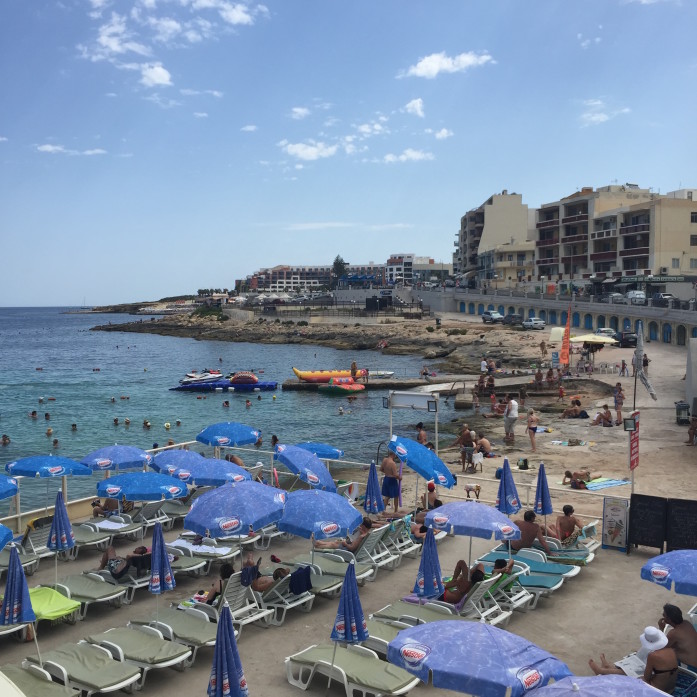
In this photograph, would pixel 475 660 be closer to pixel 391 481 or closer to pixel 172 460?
pixel 391 481

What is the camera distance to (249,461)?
3119cm

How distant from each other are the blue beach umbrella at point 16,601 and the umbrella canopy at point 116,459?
7281mm

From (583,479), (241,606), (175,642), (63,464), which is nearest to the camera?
(175,642)

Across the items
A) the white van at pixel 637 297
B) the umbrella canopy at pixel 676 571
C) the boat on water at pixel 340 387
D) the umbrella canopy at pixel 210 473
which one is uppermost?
the white van at pixel 637 297

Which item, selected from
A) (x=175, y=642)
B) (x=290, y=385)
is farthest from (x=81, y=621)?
(x=290, y=385)

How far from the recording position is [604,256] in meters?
86.8

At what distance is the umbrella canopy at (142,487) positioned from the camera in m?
Result: 14.1

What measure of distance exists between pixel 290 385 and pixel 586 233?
50.1 metres

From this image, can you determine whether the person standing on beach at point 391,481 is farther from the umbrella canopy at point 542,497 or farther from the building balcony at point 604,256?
the building balcony at point 604,256

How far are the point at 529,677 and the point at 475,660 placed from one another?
0.51 meters

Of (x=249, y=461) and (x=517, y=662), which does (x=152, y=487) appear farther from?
(x=249, y=461)

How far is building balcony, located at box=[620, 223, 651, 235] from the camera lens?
78.9 meters

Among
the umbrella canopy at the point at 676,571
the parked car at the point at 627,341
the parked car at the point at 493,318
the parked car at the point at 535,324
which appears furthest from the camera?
the parked car at the point at 493,318

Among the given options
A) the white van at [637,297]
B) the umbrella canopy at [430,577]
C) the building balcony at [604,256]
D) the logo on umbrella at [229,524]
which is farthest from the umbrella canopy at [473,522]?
the building balcony at [604,256]
